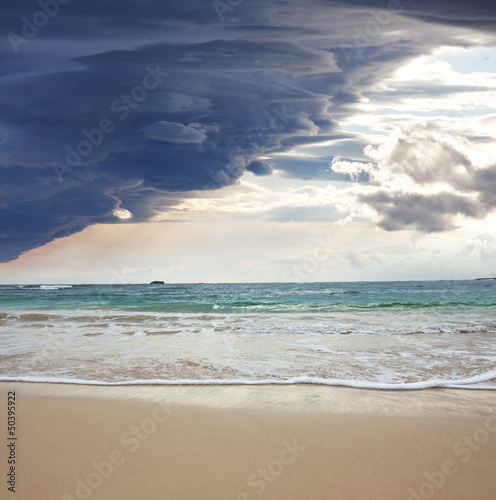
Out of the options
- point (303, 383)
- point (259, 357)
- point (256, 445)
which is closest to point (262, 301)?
point (259, 357)

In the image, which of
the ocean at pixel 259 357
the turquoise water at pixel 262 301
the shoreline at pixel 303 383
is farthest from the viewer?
the turquoise water at pixel 262 301

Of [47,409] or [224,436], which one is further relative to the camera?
[47,409]

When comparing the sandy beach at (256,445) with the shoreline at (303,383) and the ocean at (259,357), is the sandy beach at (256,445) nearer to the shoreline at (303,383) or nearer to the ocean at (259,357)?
the shoreline at (303,383)

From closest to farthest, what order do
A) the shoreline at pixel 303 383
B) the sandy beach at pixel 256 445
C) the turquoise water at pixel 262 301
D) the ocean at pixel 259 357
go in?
the sandy beach at pixel 256 445 → the shoreline at pixel 303 383 → the ocean at pixel 259 357 → the turquoise water at pixel 262 301

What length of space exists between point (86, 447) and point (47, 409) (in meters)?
1.54

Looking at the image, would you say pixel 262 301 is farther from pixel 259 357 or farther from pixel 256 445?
pixel 256 445

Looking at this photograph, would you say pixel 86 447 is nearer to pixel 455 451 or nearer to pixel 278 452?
pixel 278 452

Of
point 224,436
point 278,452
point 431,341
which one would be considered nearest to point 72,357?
point 224,436

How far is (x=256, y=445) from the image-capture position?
383cm

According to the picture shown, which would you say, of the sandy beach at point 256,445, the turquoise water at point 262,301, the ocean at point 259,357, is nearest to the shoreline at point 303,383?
the ocean at point 259,357

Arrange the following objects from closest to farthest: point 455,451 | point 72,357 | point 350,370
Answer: point 455,451, point 350,370, point 72,357

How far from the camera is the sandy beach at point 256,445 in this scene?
308 centimetres

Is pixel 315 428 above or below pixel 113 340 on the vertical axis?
below

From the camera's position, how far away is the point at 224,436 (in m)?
4.04
